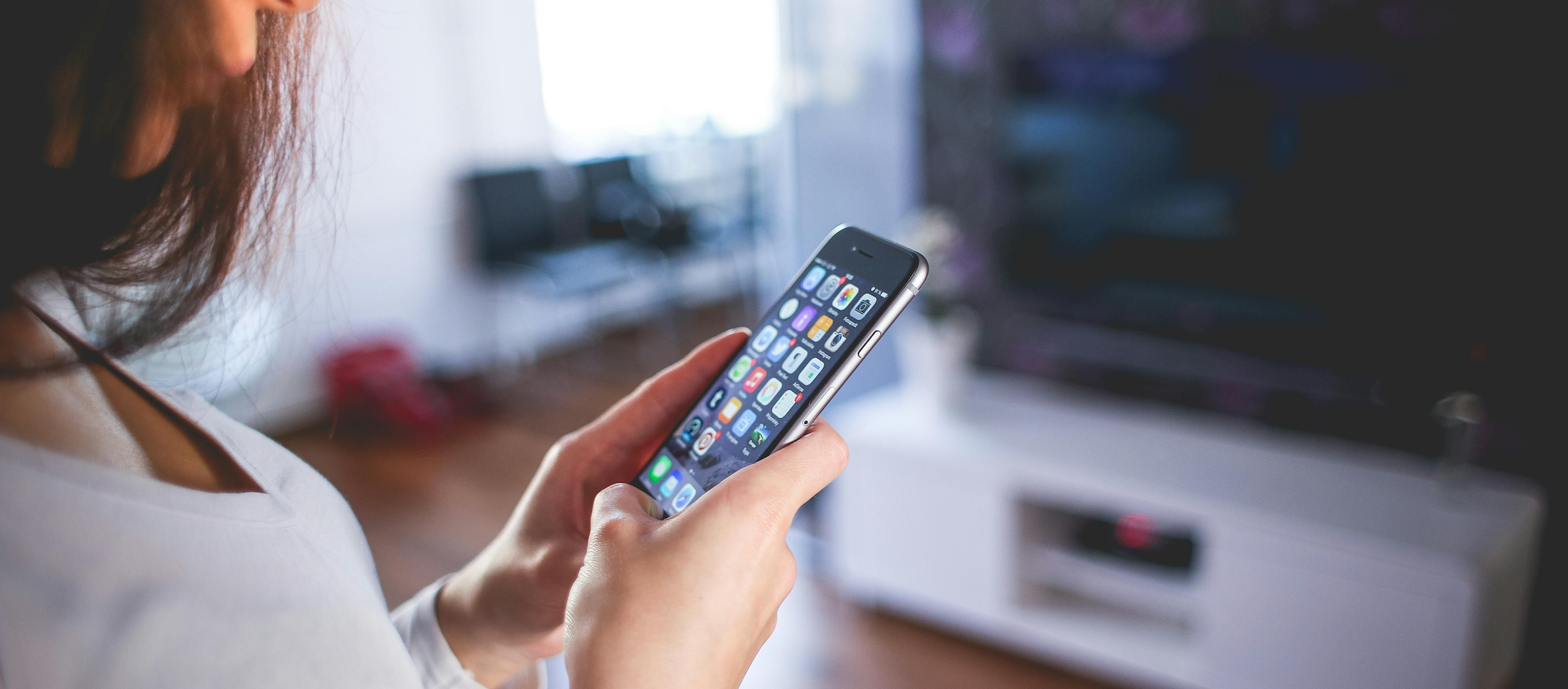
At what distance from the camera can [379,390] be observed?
10.2ft

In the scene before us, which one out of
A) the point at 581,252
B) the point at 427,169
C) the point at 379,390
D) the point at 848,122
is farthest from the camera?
the point at 581,252

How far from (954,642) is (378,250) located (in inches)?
97.7

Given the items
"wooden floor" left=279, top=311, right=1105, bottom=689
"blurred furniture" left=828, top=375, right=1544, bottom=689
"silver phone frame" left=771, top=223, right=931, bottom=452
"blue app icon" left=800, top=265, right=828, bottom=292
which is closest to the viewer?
"silver phone frame" left=771, top=223, right=931, bottom=452

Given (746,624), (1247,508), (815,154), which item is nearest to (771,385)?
(746,624)

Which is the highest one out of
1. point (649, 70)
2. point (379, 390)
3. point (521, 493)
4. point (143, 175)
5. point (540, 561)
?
point (649, 70)

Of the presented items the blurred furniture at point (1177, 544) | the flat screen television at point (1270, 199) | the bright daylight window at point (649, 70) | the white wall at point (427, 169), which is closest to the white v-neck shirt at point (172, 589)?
the blurred furniture at point (1177, 544)

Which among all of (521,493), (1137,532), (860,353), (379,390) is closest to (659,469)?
(860,353)

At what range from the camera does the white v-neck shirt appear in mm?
318

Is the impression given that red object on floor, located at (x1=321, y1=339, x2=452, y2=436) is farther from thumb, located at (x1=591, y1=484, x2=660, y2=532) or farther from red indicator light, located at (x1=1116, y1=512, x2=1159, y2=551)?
thumb, located at (x1=591, y1=484, x2=660, y2=532)

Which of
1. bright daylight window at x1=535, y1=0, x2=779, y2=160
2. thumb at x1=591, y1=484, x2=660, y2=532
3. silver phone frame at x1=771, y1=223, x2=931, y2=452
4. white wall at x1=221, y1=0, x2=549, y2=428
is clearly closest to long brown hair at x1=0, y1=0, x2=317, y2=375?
thumb at x1=591, y1=484, x2=660, y2=532

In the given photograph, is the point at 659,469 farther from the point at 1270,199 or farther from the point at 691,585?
the point at 1270,199

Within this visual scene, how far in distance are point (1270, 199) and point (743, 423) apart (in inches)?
54.7

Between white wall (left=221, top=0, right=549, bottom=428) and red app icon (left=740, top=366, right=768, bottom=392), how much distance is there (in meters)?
2.60

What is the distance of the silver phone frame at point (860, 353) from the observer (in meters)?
0.59
